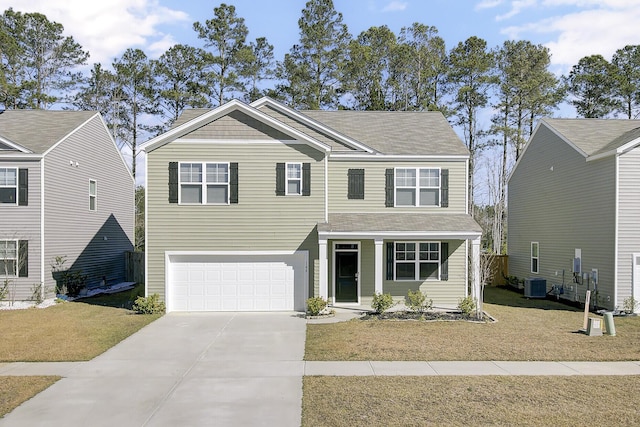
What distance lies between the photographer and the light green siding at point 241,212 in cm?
1697

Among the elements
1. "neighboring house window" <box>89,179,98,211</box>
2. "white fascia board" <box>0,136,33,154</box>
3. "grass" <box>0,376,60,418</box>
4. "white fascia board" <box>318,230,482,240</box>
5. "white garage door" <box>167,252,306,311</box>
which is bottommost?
"grass" <box>0,376,60,418</box>

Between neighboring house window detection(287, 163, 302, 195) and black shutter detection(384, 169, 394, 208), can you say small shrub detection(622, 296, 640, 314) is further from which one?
neighboring house window detection(287, 163, 302, 195)

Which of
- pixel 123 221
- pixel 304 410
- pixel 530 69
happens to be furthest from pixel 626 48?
pixel 304 410

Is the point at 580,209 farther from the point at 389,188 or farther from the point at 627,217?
the point at 389,188

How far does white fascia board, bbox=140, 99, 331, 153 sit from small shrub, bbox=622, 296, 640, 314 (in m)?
11.0

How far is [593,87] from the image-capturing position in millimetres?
36188

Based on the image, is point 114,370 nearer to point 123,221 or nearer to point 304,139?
point 304,139

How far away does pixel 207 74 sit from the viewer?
118 ft

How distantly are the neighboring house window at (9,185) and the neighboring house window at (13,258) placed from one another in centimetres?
152

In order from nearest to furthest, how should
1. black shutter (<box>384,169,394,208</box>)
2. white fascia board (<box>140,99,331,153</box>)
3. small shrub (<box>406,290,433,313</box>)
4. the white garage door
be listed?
small shrub (<box>406,290,433,313</box>)
white fascia board (<box>140,99,331,153</box>)
the white garage door
black shutter (<box>384,169,394,208</box>)

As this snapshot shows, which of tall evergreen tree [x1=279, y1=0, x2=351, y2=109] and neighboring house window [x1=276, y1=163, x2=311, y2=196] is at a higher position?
tall evergreen tree [x1=279, y1=0, x2=351, y2=109]

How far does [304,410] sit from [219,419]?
1300 millimetres

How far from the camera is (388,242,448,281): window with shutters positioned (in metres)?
18.1

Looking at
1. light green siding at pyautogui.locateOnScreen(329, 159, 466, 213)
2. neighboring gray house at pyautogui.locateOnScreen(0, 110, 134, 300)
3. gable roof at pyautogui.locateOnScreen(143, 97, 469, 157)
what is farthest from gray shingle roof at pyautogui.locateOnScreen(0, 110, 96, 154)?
light green siding at pyautogui.locateOnScreen(329, 159, 466, 213)
